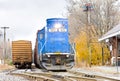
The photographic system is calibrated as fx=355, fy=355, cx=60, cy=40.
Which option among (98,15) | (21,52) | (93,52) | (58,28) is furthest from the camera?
(98,15)

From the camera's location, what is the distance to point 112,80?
16234 millimetres

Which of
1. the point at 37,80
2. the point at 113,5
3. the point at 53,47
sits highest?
the point at 113,5

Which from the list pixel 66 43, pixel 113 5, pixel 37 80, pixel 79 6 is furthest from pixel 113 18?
pixel 37 80

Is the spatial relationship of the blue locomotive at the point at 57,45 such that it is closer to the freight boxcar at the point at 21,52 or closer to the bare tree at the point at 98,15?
the freight boxcar at the point at 21,52

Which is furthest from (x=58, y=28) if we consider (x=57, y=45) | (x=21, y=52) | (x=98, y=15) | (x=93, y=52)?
(x=98, y=15)

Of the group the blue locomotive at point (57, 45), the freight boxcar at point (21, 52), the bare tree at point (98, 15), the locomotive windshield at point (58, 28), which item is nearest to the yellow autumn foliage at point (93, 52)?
the bare tree at point (98, 15)

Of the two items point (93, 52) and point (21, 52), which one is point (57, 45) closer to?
point (21, 52)

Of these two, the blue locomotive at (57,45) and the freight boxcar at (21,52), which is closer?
the blue locomotive at (57,45)

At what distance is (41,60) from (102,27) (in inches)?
1189

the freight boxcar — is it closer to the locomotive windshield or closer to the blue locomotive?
the blue locomotive

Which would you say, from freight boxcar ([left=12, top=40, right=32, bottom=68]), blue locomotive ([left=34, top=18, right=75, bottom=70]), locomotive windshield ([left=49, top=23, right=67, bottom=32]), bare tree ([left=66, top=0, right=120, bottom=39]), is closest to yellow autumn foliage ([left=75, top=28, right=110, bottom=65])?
bare tree ([left=66, top=0, right=120, bottom=39])

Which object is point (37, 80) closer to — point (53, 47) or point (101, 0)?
point (53, 47)

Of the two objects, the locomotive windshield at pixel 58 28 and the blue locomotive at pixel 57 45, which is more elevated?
the locomotive windshield at pixel 58 28

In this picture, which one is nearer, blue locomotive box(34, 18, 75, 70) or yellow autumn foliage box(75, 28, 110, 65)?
blue locomotive box(34, 18, 75, 70)
